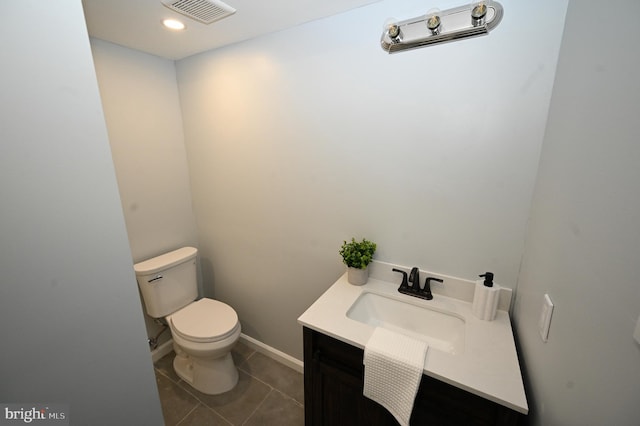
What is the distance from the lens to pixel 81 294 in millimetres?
958

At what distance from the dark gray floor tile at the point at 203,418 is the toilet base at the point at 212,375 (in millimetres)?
121

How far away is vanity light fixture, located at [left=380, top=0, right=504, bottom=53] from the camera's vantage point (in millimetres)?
923

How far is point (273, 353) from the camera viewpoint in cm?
212

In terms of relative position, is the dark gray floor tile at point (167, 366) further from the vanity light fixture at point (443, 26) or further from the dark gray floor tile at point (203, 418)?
the vanity light fixture at point (443, 26)

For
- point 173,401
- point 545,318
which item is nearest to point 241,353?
point 173,401

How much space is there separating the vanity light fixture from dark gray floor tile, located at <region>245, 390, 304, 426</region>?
210 centimetres

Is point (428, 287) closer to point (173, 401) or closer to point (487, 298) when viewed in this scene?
point (487, 298)

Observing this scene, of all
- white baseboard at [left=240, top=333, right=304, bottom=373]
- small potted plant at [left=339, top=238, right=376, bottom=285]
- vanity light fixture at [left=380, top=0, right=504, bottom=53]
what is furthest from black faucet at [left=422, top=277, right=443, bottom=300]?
white baseboard at [left=240, top=333, right=304, bottom=373]

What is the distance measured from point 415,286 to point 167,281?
1.69 meters

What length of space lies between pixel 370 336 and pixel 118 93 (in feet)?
6.80

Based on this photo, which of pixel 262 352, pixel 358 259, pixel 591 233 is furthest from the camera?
pixel 262 352

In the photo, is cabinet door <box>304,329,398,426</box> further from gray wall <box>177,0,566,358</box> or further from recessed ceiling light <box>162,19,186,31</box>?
recessed ceiling light <box>162,19,186,31</box>

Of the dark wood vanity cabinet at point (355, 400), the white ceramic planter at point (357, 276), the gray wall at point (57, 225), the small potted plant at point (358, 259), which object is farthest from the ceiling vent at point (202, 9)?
the dark wood vanity cabinet at point (355, 400)

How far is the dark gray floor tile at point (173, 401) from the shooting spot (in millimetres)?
1671
